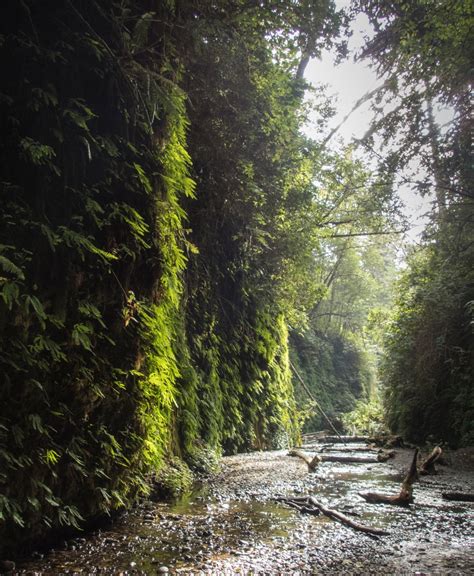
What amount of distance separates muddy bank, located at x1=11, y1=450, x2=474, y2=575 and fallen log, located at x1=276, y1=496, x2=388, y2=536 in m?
0.08

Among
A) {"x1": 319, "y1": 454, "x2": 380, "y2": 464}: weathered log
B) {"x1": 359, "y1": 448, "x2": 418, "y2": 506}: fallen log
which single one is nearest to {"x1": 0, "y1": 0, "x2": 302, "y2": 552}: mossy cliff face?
{"x1": 359, "y1": 448, "x2": 418, "y2": 506}: fallen log

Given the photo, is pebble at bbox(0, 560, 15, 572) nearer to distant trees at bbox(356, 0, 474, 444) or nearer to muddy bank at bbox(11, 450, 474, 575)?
muddy bank at bbox(11, 450, 474, 575)

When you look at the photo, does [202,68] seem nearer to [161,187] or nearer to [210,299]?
[161,187]

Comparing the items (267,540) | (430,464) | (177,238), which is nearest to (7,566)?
(267,540)

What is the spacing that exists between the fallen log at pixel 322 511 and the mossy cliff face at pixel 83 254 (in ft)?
5.76

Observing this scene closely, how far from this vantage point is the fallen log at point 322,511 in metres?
3.47

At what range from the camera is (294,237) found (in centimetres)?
1053

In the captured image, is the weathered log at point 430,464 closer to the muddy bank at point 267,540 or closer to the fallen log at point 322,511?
the muddy bank at point 267,540

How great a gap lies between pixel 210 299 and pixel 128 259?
4741 millimetres

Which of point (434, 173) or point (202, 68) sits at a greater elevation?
point (202, 68)

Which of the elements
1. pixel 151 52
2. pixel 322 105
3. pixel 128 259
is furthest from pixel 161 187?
pixel 322 105

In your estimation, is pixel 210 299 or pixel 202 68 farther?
pixel 210 299

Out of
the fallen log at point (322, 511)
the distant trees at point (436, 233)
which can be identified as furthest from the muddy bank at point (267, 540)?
the distant trees at point (436, 233)

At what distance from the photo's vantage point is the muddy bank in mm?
2736
